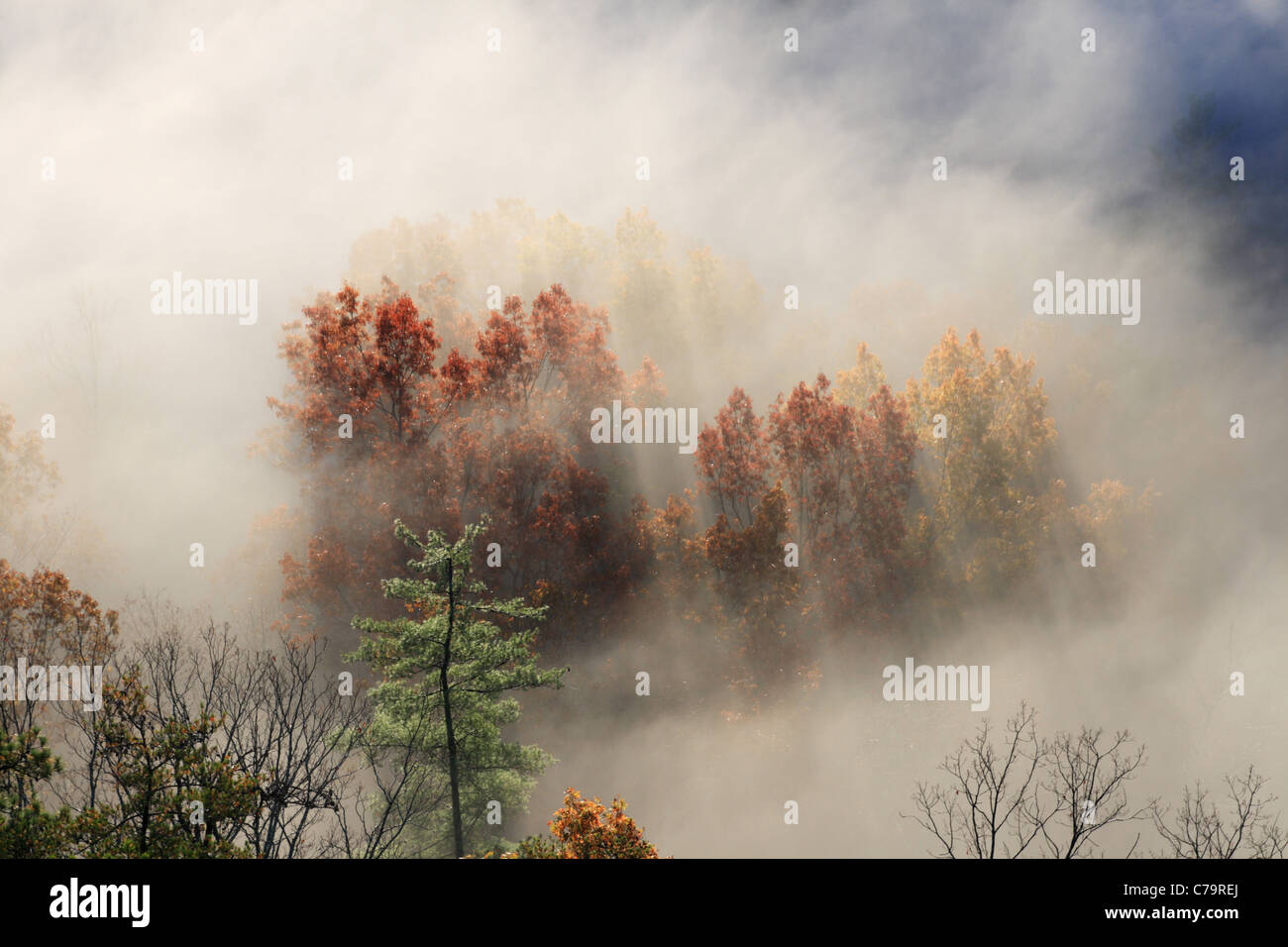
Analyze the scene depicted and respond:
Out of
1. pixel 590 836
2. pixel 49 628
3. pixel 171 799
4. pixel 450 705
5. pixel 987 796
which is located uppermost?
pixel 49 628

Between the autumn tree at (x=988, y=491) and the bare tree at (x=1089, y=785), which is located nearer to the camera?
the bare tree at (x=1089, y=785)

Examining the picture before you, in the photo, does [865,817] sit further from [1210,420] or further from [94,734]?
[1210,420]

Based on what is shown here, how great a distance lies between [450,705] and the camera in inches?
674

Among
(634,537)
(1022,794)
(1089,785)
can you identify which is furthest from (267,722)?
(1089,785)

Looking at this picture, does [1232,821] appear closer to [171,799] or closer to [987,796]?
[987,796]

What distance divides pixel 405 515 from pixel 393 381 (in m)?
4.04

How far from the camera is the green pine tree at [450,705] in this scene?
16406 mm

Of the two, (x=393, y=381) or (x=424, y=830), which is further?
(x=393, y=381)

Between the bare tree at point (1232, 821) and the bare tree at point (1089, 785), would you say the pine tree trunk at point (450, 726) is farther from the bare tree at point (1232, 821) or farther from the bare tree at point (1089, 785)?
the bare tree at point (1232, 821)

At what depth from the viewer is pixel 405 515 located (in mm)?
25781

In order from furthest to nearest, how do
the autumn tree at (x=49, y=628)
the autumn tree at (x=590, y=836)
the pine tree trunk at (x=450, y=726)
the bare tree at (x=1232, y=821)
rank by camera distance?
1. the bare tree at (x=1232, y=821)
2. the autumn tree at (x=49, y=628)
3. the pine tree trunk at (x=450, y=726)
4. the autumn tree at (x=590, y=836)

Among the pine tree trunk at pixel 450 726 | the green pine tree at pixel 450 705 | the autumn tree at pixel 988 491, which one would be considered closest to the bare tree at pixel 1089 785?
the autumn tree at pixel 988 491

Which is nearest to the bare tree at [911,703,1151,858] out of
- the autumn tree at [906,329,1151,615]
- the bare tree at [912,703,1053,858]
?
the bare tree at [912,703,1053,858]
